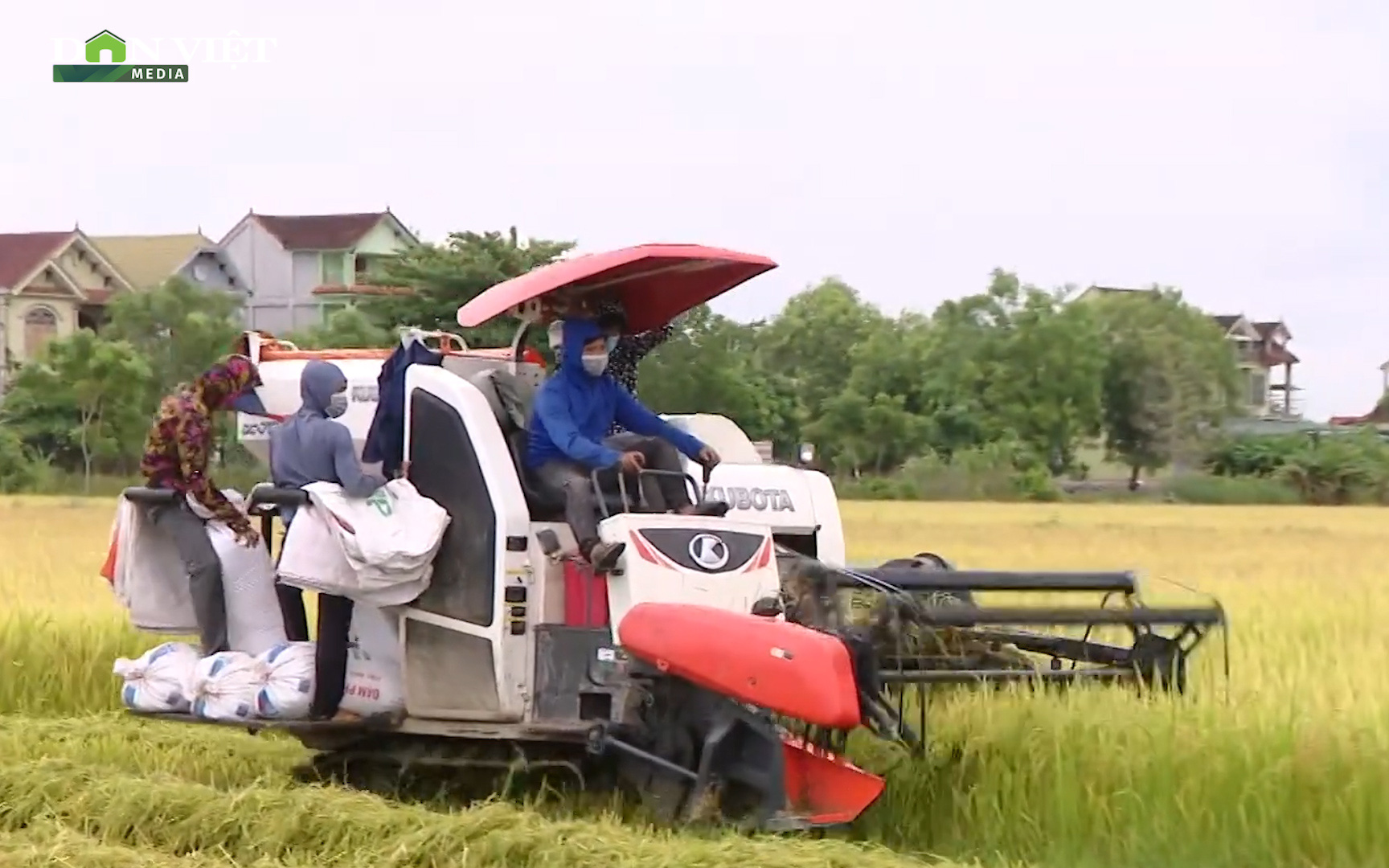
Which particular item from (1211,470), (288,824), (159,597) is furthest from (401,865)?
(1211,470)

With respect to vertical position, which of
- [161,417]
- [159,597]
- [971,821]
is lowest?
[971,821]

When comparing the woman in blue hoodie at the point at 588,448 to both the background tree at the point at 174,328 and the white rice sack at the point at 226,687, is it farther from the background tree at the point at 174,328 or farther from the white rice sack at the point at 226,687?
the background tree at the point at 174,328

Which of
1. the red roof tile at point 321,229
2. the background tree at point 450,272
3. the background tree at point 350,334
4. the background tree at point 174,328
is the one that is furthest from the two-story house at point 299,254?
the background tree at point 450,272

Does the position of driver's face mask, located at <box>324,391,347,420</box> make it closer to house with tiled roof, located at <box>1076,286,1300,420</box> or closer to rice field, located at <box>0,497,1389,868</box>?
rice field, located at <box>0,497,1389,868</box>

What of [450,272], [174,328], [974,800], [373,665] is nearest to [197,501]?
[373,665]

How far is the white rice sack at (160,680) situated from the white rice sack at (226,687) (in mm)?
58

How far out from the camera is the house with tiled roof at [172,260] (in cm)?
6088

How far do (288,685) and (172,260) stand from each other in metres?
58.7

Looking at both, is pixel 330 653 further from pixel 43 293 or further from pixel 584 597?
pixel 43 293

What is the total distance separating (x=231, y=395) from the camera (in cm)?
898

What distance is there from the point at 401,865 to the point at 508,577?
4.88 feet

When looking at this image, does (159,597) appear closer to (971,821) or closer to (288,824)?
(288,824)

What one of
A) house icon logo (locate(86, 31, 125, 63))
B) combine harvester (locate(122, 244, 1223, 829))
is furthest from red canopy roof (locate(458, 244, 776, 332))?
house icon logo (locate(86, 31, 125, 63))

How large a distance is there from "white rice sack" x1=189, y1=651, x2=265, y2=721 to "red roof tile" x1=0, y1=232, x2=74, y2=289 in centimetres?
5062
